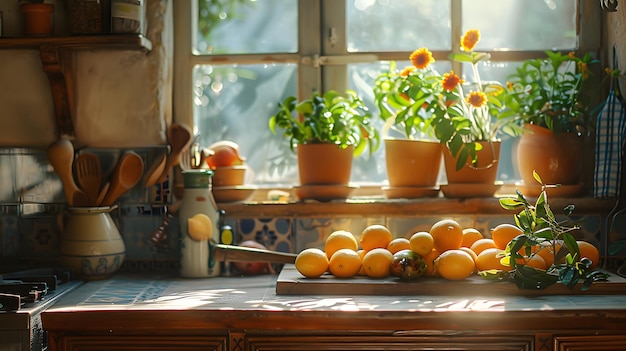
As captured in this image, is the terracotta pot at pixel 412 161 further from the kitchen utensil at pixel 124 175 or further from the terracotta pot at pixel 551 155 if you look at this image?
the kitchen utensil at pixel 124 175

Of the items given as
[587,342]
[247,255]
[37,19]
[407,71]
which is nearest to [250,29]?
[407,71]

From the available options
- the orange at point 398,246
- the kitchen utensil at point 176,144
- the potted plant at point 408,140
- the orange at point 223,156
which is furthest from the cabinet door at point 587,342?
the kitchen utensil at point 176,144

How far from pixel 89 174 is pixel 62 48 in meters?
0.39

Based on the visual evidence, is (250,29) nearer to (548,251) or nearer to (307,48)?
(307,48)

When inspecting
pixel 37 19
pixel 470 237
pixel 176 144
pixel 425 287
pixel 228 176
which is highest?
pixel 37 19

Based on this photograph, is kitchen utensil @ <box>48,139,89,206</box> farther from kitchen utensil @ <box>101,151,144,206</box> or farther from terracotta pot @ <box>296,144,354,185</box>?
terracotta pot @ <box>296,144,354,185</box>

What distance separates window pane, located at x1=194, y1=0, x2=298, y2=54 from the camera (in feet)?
8.54

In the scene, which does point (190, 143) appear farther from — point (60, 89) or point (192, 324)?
point (192, 324)

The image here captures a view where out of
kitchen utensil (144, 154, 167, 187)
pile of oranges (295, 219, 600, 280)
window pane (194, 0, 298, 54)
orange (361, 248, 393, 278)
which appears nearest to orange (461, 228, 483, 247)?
pile of oranges (295, 219, 600, 280)

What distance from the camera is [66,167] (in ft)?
7.64

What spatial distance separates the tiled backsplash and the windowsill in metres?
0.02

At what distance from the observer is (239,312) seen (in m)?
1.85

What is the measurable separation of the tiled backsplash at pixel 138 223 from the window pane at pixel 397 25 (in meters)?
0.58

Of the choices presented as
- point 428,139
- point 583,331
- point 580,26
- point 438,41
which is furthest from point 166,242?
point 580,26
